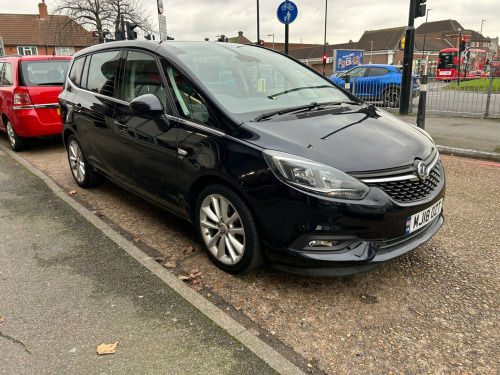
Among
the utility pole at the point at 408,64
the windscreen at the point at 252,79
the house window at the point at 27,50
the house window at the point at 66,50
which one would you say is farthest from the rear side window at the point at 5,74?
the house window at the point at 66,50

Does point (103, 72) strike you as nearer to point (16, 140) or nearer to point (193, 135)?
point (193, 135)

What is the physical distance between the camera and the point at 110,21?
2798 centimetres

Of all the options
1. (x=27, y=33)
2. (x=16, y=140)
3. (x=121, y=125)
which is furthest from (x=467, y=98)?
(x=27, y=33)

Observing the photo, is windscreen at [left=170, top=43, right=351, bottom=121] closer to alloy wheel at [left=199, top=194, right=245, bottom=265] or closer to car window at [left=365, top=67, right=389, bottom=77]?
alloy wheel at [left=199, top=194, right=245, bottom=265]

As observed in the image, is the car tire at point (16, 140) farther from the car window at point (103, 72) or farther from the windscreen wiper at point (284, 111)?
the windscreen wiper at point (284, 111)

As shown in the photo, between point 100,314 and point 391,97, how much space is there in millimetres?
13085

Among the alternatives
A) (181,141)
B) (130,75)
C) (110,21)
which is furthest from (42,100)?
(110,21)

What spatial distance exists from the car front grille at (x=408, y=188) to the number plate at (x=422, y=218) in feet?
0.36

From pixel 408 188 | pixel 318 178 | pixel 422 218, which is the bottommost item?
pixel 422 218

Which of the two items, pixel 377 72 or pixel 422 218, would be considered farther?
pixel 377 72

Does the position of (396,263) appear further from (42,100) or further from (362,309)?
(42,100)

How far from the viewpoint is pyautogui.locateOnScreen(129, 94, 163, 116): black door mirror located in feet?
10.7

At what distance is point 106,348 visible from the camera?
2326 mm

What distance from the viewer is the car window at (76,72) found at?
5.03m
